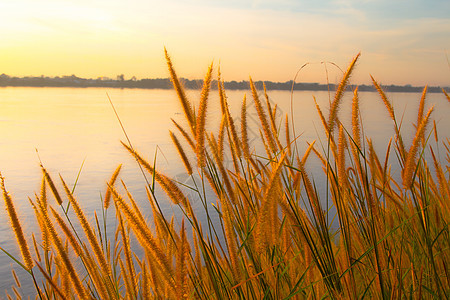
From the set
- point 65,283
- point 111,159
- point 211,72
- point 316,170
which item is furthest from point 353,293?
point 111,159

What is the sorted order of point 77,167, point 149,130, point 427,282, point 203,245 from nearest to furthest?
point 203,245
point 427,282
point 77,167
point 149,130

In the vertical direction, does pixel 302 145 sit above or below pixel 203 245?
below

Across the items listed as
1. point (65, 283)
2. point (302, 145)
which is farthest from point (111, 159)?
point (65, 283)

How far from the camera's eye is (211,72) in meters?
1.21

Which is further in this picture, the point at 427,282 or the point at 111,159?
the point at 111,159

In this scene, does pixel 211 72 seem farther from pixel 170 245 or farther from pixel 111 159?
pixel 111 159

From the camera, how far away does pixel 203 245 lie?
113cm

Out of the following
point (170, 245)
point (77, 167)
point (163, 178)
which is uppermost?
point (163, 178)

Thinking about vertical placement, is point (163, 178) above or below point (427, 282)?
above

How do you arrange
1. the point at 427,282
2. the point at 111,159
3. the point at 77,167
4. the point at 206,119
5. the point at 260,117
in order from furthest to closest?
the point at 111,159, the point at 77,167, the point at 427,282, the point at 260,117, the point at 206,119

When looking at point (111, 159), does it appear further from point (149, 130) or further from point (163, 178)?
point (163, 178)

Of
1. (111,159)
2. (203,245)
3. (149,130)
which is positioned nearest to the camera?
(203,245)

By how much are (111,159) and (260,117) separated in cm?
912

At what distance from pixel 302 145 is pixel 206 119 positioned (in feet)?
29.0
